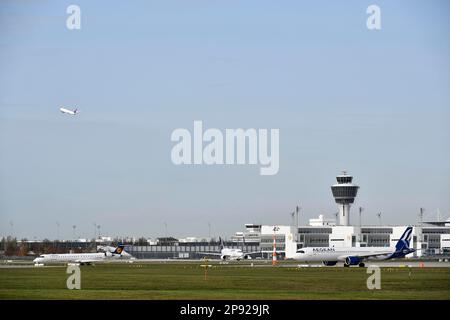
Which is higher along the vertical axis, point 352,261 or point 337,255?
point 337,255

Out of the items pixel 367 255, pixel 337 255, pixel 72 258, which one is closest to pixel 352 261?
pixel 337 255

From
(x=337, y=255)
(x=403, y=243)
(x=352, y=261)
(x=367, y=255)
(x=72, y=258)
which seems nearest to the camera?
(x=352, y=261)

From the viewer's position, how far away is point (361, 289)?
205ft

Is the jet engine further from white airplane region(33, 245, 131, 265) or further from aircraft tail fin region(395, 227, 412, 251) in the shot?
white airplane region(33, 245, 131, 265)

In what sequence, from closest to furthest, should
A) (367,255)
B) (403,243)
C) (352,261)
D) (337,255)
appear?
(352,261) < (337,255) < (367,255) < (403,243)

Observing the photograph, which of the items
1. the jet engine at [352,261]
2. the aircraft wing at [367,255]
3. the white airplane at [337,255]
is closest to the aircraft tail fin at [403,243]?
the aircraft wing at [367,255]

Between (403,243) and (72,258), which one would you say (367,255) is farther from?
(72,258)

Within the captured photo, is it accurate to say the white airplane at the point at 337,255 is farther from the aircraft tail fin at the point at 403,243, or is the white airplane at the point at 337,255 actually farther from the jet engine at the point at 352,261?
the aircraft tail fin at the point at 403,243

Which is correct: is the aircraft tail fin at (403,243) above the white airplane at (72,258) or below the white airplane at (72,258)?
above

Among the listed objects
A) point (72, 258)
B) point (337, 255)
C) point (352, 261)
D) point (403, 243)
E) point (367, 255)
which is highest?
point (403, 243)

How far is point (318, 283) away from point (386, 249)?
7119 centimetres

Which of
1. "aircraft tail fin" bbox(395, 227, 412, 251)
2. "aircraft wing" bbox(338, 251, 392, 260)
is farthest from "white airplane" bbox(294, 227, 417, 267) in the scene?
"aircraft tail fin" bbox(395, 227, 412, 251)
